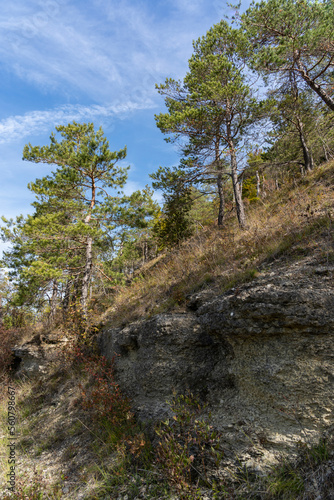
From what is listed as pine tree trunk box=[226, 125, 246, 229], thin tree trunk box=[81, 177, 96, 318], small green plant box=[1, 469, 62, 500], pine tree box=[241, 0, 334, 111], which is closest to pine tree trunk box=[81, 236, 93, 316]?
thin tree trunk box=[81, 177, 96, 318]

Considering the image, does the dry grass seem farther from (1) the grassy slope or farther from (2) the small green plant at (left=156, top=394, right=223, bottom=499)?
(2) the small green plant at (left=156, top=394, right=223, bottom=499)

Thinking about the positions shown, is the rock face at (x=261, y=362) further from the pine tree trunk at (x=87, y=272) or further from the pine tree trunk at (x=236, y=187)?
the pine tree trunk at (x=236, y=187)

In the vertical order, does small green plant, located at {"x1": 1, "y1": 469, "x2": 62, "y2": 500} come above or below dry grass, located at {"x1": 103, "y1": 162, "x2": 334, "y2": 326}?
below

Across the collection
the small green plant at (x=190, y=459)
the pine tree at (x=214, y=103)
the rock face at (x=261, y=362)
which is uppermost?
the pine tree at (x=214, y=103)

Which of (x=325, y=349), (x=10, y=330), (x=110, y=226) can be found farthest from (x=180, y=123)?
(x=10, y=330)

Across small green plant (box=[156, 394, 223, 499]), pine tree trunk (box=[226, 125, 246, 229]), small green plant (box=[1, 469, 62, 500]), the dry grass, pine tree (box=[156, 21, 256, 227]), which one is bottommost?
small green plant (box=[1, 469, 62, 500])

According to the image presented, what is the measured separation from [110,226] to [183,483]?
30.4 feet

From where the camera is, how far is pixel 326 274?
3.75 meters

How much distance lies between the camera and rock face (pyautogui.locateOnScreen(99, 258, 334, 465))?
3.18 meters

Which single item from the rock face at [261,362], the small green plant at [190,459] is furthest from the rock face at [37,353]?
the small green plant at [190,459]

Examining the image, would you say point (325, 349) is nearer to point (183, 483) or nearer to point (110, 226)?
point (183, 483)

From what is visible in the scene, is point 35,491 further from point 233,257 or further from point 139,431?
point 233,257

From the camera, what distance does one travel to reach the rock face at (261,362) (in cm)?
318

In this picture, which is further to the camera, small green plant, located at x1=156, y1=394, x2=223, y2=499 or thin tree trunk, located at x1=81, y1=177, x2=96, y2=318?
thin tree trunk, located at x1=81, y1=177, x2=96, y2=318
